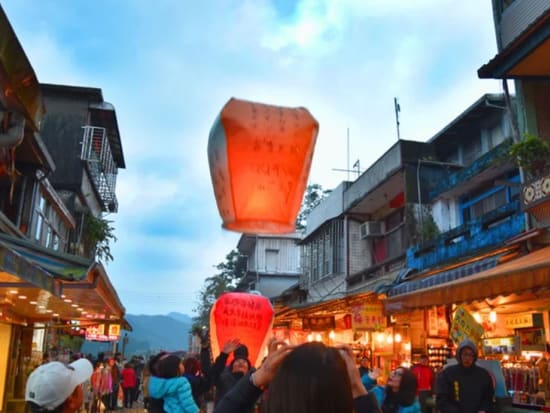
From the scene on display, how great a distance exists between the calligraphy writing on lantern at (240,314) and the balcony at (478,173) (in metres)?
6.66

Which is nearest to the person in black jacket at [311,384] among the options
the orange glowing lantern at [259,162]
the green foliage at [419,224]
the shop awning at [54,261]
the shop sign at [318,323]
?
the orange glowing lantern at [259,162]

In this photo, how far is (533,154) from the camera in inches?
382

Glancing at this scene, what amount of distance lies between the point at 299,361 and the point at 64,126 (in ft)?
72.1

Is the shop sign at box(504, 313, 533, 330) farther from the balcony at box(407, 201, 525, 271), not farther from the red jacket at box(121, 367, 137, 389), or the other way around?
the red jacket at box(121, 367, 137, 389)

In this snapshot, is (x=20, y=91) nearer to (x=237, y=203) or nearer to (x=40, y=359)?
(x=237, y=203)

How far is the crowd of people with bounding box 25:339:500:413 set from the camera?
174 centimetres

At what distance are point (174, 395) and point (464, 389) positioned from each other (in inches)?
120

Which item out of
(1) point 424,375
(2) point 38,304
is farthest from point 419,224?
(2) point 38,304

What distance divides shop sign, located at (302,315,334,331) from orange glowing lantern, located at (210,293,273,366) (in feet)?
34.7

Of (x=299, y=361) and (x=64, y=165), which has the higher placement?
(x=64, y=165)

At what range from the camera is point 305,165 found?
5.30 metres

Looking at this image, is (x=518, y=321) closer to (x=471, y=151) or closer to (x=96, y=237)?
(x=471, y=151)

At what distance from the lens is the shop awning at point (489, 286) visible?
21.0 ft

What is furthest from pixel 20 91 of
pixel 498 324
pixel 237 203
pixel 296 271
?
pixel 296 271
